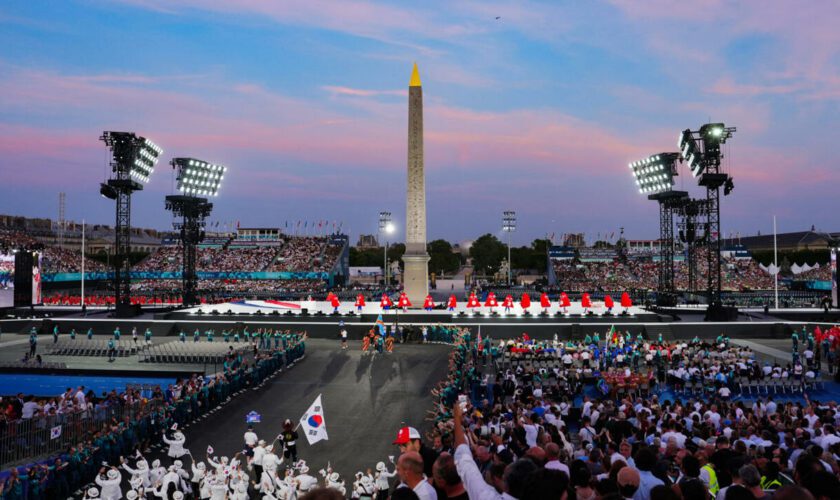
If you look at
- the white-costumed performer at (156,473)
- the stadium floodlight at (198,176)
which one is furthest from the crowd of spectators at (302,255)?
the white-costumed performer at (156,473)

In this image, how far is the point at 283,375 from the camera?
24.1m

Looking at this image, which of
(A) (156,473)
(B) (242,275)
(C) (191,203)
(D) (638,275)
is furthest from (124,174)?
(D) (638,275)

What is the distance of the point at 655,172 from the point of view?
151ft

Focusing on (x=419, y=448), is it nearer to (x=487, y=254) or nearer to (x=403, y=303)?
(x=403, y=303)

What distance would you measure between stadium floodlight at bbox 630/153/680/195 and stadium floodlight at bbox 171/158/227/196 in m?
35.4

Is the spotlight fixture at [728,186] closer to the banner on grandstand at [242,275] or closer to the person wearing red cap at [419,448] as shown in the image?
the person wearing red cap at [419,448]

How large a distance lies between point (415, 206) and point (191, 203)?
736 inches

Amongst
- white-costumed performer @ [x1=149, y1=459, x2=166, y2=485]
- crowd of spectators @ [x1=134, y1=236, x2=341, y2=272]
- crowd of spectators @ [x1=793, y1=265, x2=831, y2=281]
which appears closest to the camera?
white-costumed performer @ [x1=149, y1=459, x2=166, y2=485]

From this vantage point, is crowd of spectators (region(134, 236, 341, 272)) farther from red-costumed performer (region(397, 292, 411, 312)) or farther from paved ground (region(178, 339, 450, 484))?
paved ground (region(178, 339, 450, 484))

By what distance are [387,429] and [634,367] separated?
11.5 m

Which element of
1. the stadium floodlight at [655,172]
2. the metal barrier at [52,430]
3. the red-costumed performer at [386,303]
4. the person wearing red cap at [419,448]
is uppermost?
the stadium floodlight at [655,172]

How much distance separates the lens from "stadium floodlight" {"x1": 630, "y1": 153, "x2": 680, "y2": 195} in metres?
44.9

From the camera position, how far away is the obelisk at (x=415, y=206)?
128ft

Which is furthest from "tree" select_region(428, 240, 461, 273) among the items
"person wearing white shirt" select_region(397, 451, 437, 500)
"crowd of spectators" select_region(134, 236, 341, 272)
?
"person wearing white shirt" select_region(397, 451, 437, 500)
